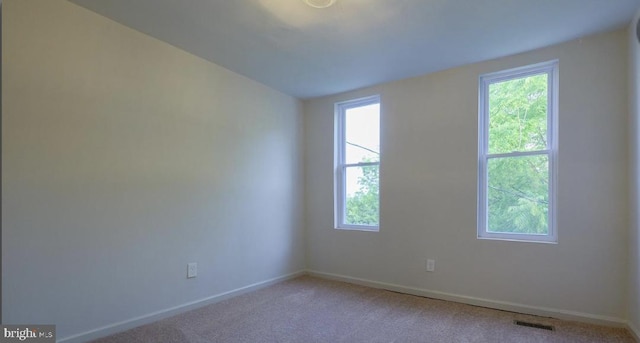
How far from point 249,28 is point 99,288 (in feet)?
7.31

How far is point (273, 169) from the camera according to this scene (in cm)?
398

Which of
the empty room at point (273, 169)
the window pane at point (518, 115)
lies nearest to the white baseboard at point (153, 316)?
the empty room at point (273, 169)

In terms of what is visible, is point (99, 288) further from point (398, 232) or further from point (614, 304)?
point (614, 304)

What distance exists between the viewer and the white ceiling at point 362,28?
2.26m

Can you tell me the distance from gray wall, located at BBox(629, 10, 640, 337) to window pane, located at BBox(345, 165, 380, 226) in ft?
7.12

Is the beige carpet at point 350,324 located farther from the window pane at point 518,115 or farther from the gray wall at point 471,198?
the window pane at point 518,115

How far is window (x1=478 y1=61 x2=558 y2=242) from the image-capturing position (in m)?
2.90

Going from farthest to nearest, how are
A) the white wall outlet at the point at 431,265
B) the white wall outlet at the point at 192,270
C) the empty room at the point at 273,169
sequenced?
the white wall outlet at the point at 431,265, the white wall outlet at the point at 192,270, the empty room at the point at 273,169

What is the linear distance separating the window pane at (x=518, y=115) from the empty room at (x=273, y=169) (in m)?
0.02

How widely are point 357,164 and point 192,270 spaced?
219 centimetres

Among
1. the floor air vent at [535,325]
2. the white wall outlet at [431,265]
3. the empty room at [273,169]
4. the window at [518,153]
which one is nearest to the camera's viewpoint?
the empty room at [273,169]

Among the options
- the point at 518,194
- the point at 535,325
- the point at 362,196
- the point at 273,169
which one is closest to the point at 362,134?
the point at 362,196

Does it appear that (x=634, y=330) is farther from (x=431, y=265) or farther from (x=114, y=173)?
(x=114, y=173)

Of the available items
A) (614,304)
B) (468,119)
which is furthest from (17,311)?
(614,304)
